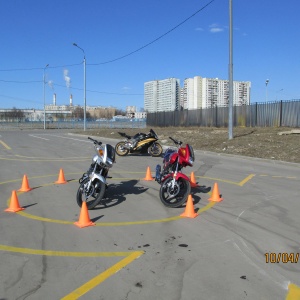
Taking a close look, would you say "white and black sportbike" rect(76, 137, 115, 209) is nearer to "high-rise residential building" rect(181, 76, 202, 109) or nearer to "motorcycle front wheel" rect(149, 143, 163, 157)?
"motorcycle front wheel" rect(149, 143, 163, 157)

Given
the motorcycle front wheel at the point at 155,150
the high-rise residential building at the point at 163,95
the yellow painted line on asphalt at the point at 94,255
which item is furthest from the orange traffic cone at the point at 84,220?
the high-rise residential building at the point at 163,95

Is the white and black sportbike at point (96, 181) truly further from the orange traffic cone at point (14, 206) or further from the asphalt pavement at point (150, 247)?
the orange traffic cone at point (14, 206)

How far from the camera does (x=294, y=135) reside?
19.2 meters

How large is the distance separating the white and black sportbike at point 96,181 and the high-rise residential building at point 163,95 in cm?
7357

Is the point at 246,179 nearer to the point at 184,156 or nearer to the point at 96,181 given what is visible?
the point at 184,156

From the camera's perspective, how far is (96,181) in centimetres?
670

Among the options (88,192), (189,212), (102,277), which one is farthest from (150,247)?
(88,192)

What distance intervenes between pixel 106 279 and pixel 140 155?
13.3 metres

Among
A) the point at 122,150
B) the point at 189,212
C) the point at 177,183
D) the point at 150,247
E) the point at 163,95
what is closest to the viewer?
the point at 150,247

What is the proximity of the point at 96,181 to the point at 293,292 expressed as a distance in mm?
4144

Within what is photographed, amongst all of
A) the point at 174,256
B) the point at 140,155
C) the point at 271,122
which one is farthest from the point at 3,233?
the point at 271,122

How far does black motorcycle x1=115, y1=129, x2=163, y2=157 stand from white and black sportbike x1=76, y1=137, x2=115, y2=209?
9480 mm

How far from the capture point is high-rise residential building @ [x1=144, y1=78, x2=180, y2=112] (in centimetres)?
8200

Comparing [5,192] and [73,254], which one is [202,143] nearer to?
[5,192]
